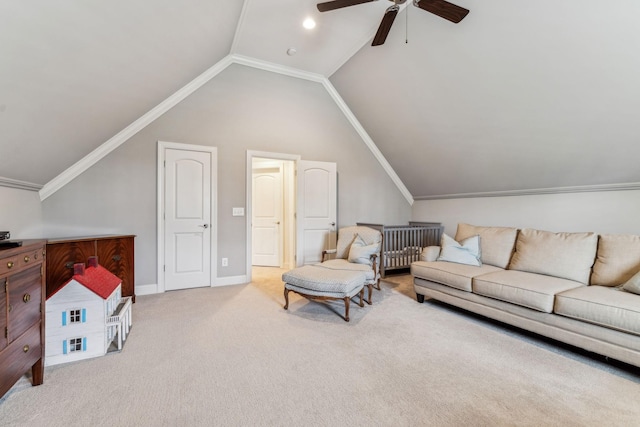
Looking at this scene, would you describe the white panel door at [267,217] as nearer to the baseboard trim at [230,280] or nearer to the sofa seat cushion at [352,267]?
the baseboard trim at [230,280]

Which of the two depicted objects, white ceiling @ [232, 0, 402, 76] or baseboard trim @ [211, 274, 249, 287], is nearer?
white ceiling @ [232, 0, 402, 76]

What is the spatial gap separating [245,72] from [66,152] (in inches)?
100

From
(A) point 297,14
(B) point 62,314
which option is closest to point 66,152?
(B) point 62,314

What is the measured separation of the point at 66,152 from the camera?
9.71ft

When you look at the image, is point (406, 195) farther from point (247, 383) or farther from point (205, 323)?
point (247, 383)

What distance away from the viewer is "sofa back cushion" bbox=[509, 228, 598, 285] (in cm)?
273

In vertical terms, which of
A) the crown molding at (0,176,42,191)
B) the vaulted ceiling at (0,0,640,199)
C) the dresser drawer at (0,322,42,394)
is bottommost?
the dresser drawer at (0,322,42,394)

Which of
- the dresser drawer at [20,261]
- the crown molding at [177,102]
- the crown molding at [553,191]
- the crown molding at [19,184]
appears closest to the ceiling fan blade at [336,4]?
the crown molding at [177,102]

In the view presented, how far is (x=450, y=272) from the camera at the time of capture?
3.10 metres

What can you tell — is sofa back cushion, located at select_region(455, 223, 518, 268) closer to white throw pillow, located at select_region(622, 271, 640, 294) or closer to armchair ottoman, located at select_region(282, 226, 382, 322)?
white throw pillow, located at select_region(622, 271, 640, 294)

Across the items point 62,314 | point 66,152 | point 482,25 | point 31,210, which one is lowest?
point 62,314

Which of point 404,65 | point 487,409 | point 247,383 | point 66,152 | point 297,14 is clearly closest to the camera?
point 487,409

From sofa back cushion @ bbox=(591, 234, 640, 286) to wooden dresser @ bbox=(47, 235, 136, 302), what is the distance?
5.02 m

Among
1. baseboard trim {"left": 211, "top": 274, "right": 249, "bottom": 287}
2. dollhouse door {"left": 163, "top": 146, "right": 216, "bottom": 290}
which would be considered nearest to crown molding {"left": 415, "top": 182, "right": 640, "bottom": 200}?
baseboard trim {"left": 211, "top": 274, "right": 249, "bottom": 287}
